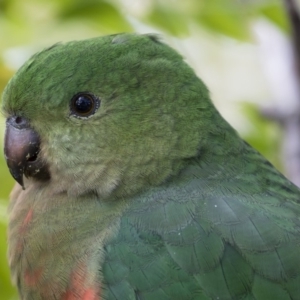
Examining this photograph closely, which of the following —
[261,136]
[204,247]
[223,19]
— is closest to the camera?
A: [204,247]

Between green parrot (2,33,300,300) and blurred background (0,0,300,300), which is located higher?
blurred background (0,0,300,300)

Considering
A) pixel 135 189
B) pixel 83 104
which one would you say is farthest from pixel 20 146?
pixel 135 189

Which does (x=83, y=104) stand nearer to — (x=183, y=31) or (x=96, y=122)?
(x=96, y=122)

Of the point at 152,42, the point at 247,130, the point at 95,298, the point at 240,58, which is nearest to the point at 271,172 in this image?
the point at 152,42

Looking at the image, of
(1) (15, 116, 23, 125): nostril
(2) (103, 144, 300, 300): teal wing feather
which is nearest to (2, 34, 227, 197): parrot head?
(1) (15, 116, 23, 125): nostril

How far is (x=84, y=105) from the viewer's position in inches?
82.5

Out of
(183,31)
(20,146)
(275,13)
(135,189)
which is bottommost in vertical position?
(135,189)

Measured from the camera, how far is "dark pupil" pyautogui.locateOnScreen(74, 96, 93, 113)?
2.09 metres

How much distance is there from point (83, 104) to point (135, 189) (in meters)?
0.31

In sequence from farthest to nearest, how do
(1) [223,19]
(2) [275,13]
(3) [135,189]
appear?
(2) [275,13] < (1) [223,19] < (3) [135,189]

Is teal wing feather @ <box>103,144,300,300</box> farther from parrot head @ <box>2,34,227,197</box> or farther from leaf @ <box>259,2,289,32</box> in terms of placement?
leaf @ <box>259,2,289,32</box>

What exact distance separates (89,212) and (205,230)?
14.3 inches

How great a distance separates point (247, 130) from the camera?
3.20 metres

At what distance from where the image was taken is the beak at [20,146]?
2.09 meters
